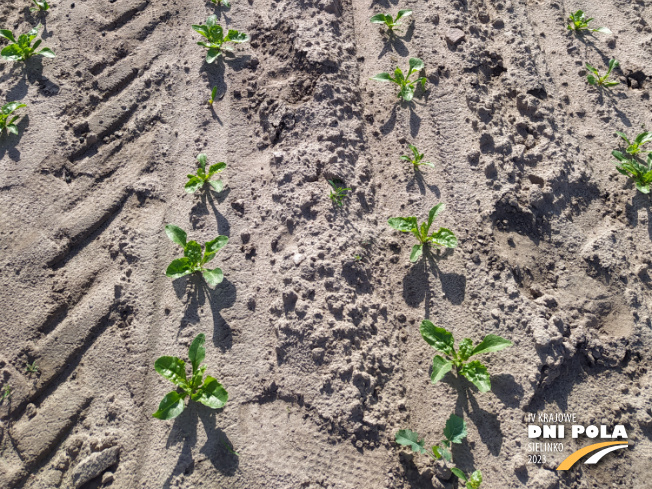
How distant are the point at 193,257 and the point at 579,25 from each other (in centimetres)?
310

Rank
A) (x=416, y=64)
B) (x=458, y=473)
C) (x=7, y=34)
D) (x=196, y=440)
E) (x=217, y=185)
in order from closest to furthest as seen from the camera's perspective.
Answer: (x=458, y=473) < (x=196, y=440) < (x=217, y=185) < (x=416, y=64) < (x=7, y=34)

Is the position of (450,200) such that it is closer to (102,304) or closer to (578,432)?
(578,432)

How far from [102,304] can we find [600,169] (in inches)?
120

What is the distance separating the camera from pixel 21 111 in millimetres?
3041

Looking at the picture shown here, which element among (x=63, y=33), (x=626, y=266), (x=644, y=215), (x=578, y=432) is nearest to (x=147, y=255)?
(x=63, y=33)

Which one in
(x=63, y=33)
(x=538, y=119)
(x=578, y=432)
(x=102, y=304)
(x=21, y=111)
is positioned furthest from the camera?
(x=63, y=33)

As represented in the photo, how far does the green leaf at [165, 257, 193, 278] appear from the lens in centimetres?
238

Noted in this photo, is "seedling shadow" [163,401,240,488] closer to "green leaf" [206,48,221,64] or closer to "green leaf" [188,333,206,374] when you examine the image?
"green leaf" [188,333,206,374]

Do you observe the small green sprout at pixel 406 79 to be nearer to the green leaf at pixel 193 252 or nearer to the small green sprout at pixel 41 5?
the green leaf at pixel 193 252

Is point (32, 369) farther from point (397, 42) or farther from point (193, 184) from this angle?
point (397, 42)

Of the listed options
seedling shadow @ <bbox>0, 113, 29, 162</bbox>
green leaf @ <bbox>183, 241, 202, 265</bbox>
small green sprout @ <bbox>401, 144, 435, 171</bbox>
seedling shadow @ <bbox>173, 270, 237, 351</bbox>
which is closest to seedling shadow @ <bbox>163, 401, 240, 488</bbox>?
seedling shadow @ <bbox>173, 270, 237, 351</bbox>

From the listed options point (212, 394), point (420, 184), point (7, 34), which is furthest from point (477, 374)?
point (7, 34)

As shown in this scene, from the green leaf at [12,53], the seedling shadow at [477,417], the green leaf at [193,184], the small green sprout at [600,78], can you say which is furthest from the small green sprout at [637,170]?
the green leaf at [12,53]

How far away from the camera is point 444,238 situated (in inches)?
95.4
